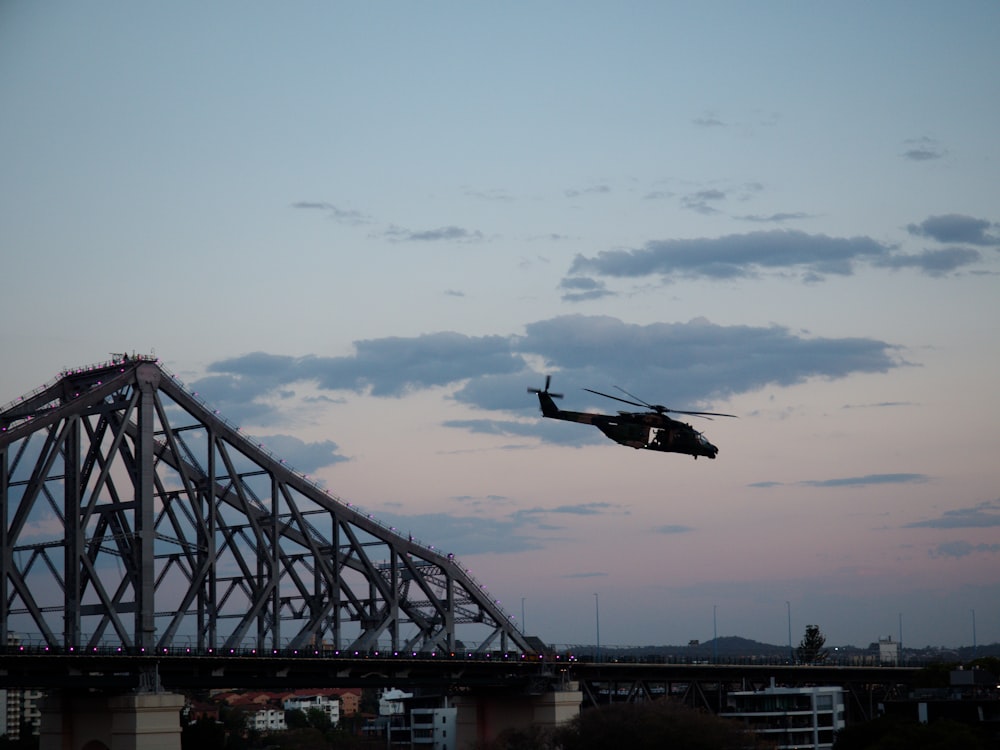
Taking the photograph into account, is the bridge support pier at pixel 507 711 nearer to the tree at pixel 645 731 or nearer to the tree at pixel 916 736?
the tree at pixel 645 731

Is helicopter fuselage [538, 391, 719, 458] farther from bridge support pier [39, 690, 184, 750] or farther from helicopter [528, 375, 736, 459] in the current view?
bridge support pier [39, 690, 184, 750]

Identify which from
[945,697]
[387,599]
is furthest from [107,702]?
[945,697]

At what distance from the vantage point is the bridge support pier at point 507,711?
171875 millimetres

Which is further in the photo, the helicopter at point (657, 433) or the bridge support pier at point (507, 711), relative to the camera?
the bridge support pier at point (507, 711)

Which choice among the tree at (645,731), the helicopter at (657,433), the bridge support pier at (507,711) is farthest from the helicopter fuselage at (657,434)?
the bridge support pier at (507,711)

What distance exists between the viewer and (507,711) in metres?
177

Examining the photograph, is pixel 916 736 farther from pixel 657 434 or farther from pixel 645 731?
pixel 657 434

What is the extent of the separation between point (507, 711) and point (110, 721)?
59.6m

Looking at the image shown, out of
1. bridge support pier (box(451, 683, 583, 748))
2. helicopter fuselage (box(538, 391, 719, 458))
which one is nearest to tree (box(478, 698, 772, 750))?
bridge support pier (box(451, 683, 583, 748))

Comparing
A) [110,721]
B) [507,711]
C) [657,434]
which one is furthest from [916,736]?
[110,721]

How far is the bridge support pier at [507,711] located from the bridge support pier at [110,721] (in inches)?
1986

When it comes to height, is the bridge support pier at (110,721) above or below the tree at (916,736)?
above

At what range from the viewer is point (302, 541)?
528 ft

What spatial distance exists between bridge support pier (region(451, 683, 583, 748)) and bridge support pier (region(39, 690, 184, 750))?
50452mm
